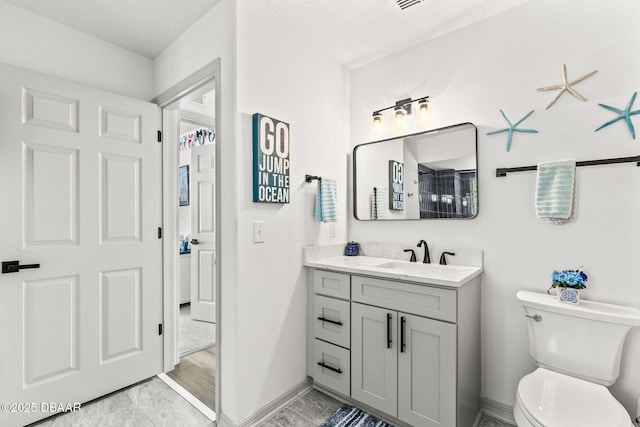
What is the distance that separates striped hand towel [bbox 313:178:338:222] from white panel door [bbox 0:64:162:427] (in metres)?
1.21

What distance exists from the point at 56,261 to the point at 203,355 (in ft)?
4.50

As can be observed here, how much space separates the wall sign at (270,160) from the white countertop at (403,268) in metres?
0.54

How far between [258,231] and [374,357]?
39.5 inches

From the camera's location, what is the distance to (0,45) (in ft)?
5.59

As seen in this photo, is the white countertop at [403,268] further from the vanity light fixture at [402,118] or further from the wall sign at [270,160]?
the vanity light fixture at [402,118]

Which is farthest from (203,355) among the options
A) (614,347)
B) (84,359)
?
(614,347)

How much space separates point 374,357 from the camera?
69.5 inches

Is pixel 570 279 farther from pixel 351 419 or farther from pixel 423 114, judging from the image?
pixel 351 419

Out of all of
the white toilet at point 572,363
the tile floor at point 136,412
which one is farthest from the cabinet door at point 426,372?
the tile floor at point 136,412

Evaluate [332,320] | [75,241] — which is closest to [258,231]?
[332,320]

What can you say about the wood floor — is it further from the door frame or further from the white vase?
the white vase

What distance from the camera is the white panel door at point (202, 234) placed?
3.40 meters

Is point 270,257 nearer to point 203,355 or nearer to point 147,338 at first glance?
point 147,338

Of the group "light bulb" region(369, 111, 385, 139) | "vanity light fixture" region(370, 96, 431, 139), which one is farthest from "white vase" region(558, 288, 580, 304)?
"light bulb" region(369, 111, 385, 139)
